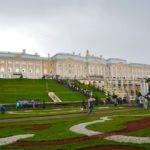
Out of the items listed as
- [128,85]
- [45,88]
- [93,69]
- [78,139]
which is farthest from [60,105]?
[93,69]

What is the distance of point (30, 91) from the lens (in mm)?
52656

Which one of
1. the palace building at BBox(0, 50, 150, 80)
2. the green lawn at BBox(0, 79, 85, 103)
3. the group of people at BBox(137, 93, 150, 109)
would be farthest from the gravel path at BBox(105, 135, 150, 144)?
the palace building at BBox(0, 50, 150, 80)

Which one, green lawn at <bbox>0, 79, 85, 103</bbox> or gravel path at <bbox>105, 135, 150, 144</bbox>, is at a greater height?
green lawn at <bbox>0, 79, 85, 103</bbox>

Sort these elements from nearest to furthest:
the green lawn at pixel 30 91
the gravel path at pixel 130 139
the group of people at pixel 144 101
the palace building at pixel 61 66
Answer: the gravel path at pixel 130 139
the group of people at pixel 144 101
the green lawn at pixel 30 91
the palace building at pixel 61 66

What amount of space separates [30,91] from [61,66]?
7955 centimetres

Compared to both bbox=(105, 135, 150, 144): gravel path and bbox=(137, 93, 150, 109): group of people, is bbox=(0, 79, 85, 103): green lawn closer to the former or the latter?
bbox=(137, 93, 150, 109): group of people

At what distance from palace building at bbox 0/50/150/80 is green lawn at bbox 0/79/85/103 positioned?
158ft

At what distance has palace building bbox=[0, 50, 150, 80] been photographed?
122m

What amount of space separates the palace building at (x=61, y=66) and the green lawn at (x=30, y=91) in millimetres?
48092

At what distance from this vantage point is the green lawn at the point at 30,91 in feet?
151

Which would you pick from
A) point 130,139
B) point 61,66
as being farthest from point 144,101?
point 61,66

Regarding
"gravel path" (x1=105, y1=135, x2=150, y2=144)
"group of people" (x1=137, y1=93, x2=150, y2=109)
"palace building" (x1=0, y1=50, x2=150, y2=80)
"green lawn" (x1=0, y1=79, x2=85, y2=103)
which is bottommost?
"gravel path" (x1=105, y1=135, x2=150, y2=144)

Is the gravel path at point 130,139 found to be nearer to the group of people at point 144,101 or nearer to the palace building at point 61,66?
the group of people at point 144,101

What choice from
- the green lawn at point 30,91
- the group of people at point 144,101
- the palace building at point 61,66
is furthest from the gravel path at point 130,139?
the palace building at point 61,66
